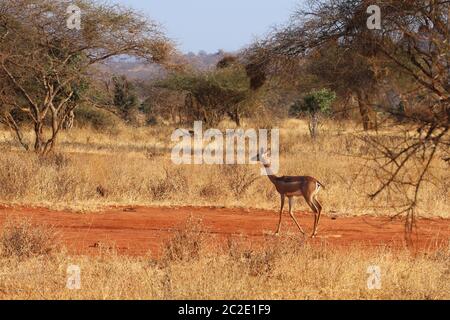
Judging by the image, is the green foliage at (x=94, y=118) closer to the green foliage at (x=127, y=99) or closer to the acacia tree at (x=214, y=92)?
the acacia tree at (x=214, y=92)

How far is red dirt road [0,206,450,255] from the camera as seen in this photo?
9094 millimetres

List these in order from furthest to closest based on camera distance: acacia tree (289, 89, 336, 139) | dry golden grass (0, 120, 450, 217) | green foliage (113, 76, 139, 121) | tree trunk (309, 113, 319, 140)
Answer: green foliage (113, 76, 139, 121) < acacia tree (289, 89, 336, 139) < tree trunk (309, 113, 319, 140) < dry golden grass (0, 120, 450, 217)

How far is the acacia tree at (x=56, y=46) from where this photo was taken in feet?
53.9

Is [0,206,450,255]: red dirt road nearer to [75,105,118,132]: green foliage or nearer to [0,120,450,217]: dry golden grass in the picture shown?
[0,120,450,217]: dry golden grass

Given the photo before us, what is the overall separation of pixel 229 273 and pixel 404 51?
2.67 meters

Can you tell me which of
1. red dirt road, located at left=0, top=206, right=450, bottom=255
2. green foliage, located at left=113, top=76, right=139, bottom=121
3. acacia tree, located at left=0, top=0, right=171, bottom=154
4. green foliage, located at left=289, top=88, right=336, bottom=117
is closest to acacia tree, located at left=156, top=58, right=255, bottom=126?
green foliage, located at left=289, top=88, right=336, bottom=117

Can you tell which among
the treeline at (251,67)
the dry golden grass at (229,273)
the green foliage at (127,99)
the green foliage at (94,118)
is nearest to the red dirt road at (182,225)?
the dry golden grass at (229,273)

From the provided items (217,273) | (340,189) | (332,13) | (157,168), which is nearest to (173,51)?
(157,168)

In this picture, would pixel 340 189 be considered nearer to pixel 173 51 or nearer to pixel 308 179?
pixel 308 179

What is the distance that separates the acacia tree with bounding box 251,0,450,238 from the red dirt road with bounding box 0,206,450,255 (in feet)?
6.70

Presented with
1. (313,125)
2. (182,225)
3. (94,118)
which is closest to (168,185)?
(182,225)

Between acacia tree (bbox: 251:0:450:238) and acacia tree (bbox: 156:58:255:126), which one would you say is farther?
acacia tree (bbox: 156:58:255:126)

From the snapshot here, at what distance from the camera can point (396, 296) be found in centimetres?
616

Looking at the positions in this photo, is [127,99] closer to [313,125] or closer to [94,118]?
[94,118]
